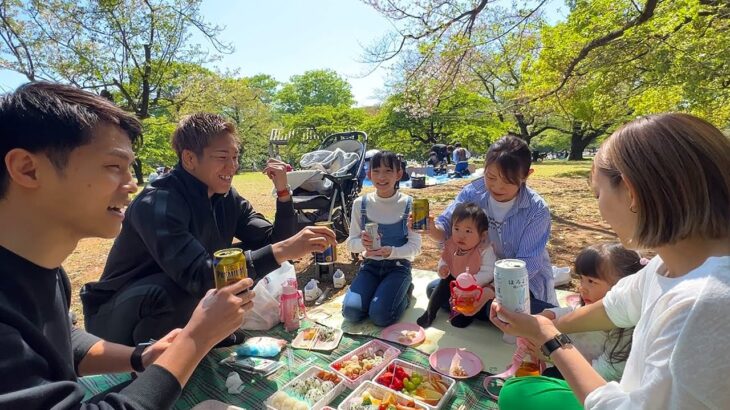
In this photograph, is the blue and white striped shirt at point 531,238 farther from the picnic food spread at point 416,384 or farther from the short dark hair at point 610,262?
the picnic food spread at point 416,384

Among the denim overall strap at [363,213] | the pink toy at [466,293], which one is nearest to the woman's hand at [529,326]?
the pink toy at [466,293]

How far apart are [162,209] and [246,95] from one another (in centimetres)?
2571

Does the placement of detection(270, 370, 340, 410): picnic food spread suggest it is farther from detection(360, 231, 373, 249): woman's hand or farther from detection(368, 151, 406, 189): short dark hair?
detection(368, 151, 406, 189): short dark hair

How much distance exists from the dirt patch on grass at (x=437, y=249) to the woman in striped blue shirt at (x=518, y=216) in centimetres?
170

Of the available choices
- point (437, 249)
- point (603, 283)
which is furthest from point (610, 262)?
point (437, 249)

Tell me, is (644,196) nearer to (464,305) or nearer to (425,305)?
(464,305)

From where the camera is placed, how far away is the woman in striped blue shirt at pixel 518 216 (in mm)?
2676

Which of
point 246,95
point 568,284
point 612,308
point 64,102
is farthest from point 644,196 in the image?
Result: point 246,95

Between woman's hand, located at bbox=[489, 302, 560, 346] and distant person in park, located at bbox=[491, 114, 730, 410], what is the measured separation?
143mm

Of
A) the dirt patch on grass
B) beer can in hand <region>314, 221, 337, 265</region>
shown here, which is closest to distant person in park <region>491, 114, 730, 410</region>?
beer can in hand <region>314, 221, 337, 265</region>

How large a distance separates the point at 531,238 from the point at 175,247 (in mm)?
2403

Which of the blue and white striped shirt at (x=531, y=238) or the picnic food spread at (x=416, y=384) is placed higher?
the blue and white striped shirt at (x=531, y=238)

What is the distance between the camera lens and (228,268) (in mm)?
1627

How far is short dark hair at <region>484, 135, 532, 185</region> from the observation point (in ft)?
8.67
